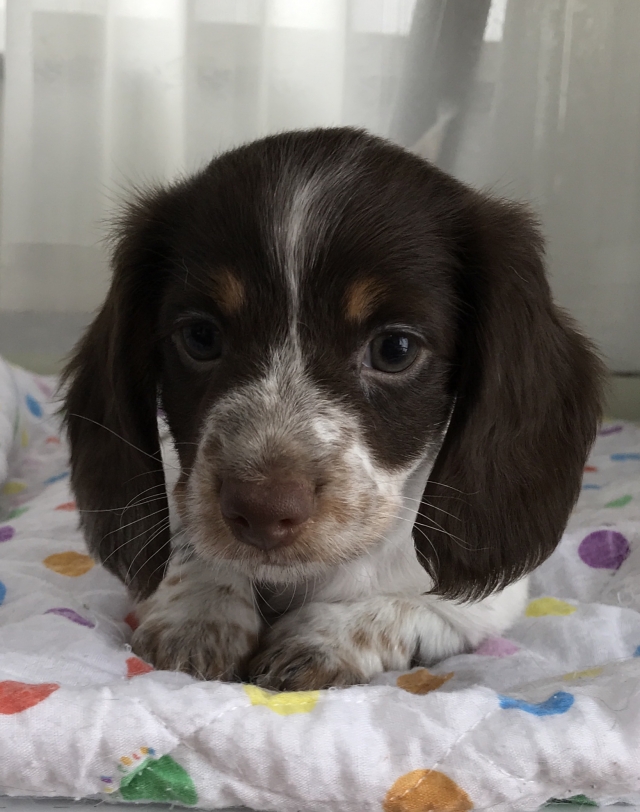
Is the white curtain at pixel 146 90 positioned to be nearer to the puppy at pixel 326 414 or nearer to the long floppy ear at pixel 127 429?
the long floppy ear at pixel 127 429

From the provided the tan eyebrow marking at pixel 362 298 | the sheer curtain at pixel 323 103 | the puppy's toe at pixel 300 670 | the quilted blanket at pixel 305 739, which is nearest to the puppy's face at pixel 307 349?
the tan eyebrow marking at pixel 362 298

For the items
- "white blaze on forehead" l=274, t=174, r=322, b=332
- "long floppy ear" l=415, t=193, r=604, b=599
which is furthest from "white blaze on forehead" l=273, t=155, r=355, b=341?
"long floppy ear" l=415, t=193, r=604, b=599

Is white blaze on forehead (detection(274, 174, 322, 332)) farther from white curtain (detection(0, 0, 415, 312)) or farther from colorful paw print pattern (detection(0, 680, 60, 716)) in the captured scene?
white curtain (detection(0, 0, 415, 312))

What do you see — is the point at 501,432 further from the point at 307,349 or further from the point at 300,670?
the point at 300,670

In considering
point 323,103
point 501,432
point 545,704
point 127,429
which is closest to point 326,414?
point 501,432

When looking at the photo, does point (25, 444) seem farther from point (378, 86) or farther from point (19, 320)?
point (378, 86)

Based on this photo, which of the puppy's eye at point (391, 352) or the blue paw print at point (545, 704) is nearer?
the blue paw print at point (545, 704)

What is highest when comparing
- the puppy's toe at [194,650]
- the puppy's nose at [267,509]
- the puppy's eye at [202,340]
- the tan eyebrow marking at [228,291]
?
the tan eyebrow marking at [228,291]
